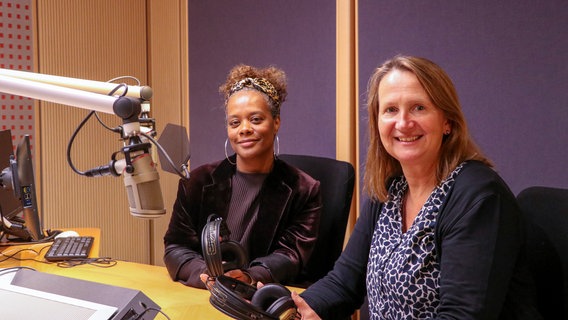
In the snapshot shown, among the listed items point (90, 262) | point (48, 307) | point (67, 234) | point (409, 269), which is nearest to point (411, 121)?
point (409, 269)

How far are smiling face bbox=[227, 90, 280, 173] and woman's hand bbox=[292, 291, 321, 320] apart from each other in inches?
28.8

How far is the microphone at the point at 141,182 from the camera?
3.56 feet

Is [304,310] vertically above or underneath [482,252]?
underneath

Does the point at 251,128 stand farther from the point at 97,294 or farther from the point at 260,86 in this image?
the point at 97,294

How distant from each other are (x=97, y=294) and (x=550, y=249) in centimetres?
106

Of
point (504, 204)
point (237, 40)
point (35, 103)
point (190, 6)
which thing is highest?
point (190, 6)

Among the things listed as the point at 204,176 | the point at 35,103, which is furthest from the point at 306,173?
the point at 35,103

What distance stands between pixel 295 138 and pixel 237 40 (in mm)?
628

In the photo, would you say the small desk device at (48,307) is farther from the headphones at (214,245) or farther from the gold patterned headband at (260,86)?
the gold patterned headband at (260,86)

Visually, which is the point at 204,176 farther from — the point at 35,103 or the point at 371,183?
the point at 35,103

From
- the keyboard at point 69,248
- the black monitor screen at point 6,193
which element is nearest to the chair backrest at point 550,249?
the keyboard at point 69,248

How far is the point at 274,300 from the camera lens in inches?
56.4

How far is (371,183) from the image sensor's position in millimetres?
1708

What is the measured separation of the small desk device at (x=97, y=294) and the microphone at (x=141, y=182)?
11.2 inches
